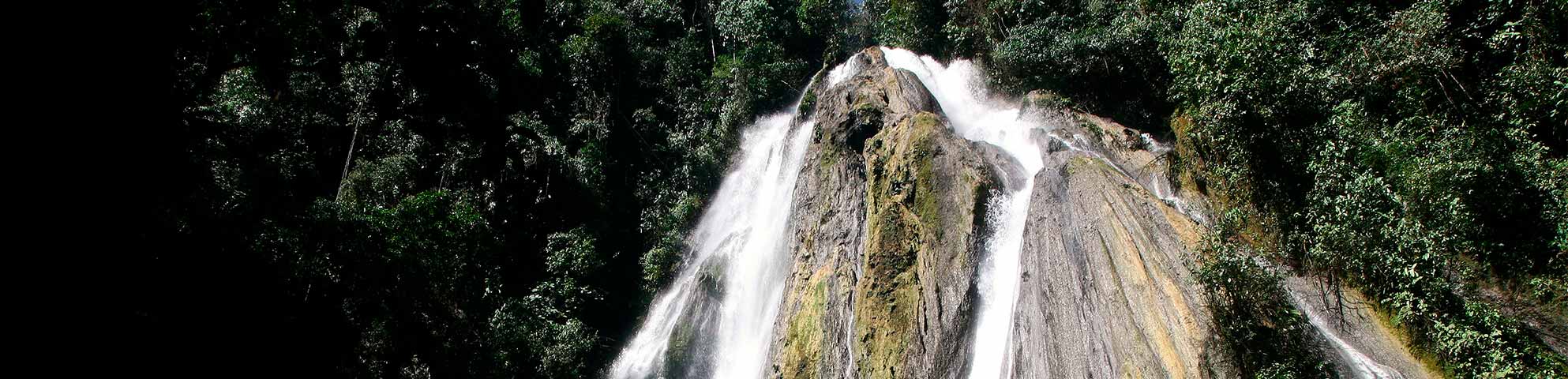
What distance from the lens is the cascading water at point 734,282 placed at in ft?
56.2

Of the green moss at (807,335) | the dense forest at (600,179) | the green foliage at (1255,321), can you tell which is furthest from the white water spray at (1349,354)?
the green moss at (807,335)

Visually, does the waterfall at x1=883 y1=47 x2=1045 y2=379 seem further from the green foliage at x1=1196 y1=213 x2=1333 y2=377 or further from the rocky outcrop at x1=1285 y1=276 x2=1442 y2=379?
the rocky outcrop at x1=1285 y1=276 x2=1442 y2=379

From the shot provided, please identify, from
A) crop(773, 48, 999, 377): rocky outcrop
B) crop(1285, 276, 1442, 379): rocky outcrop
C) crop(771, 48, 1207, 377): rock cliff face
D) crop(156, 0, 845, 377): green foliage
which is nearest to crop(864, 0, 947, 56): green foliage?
crop(156, 0, 845, 377): green foliage

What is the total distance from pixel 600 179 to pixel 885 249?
1148 centimetres

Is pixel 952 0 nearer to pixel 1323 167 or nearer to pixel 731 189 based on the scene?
pixel 731 189

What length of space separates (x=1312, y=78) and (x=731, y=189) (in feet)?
51.6

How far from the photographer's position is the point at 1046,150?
49.5 ft

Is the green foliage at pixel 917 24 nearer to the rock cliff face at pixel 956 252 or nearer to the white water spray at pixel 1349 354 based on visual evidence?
the rock cliff face at pixel 956 252

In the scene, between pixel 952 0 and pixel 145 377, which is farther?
pixel 952 0

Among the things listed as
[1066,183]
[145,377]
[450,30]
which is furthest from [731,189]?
[145,377]

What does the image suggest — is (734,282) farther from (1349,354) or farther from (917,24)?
(1349,354)

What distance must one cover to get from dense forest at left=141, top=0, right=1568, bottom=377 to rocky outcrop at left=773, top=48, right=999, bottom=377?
3.85 m

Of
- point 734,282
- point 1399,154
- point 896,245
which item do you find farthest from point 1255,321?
point 734,282

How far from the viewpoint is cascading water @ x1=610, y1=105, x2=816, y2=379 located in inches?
675
